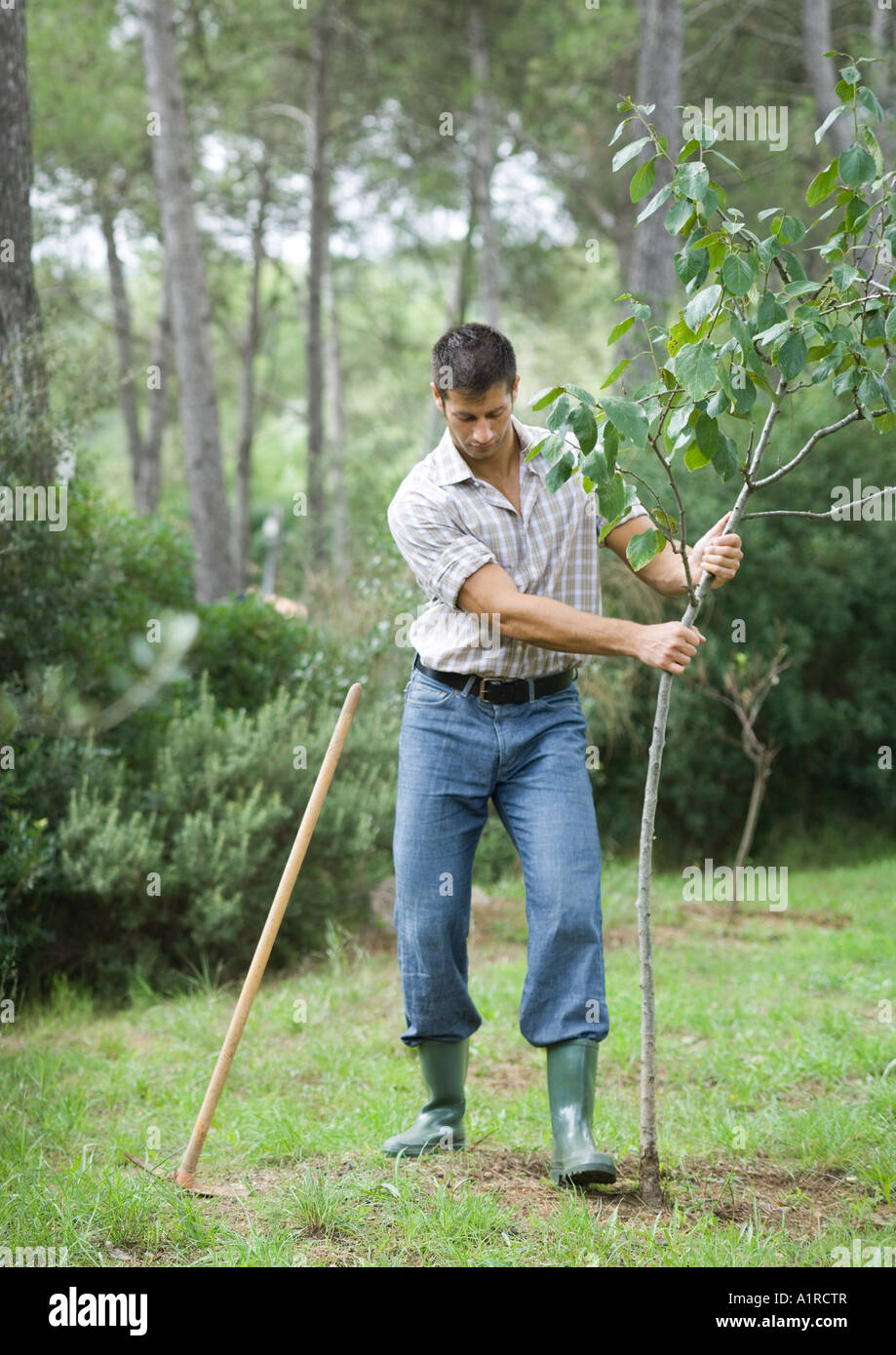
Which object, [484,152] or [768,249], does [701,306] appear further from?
[484,152]

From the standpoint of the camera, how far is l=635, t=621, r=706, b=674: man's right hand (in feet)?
10.5

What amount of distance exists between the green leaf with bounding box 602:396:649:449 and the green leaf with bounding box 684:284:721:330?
0.82 feet

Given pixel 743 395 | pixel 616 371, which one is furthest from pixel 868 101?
pixel 616 371

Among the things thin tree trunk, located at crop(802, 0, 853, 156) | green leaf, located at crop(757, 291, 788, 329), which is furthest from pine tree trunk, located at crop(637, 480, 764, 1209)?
thin tree trunk, located at crop(802, 0, 853, 156)

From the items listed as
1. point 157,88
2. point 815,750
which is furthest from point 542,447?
point 157,88

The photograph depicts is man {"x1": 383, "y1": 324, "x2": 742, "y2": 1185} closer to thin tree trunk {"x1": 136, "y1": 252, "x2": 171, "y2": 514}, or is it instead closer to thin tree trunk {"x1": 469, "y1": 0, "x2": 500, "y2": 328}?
thin tree trunk {"x1": 469, "y1": 0, "x2": 500, "y2": 328}

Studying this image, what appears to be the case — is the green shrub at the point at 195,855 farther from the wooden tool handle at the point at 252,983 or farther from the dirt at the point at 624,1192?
the dirt at the point at 624,1192

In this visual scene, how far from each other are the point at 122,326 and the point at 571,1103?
18.1m

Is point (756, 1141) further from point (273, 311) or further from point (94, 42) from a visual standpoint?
point (273, 311)

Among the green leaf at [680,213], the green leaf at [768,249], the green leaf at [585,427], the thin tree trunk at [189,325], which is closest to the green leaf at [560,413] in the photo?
the green leaf at [585,427]

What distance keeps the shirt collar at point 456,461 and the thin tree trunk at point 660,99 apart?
815 cm

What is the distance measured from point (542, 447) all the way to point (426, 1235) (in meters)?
1.92

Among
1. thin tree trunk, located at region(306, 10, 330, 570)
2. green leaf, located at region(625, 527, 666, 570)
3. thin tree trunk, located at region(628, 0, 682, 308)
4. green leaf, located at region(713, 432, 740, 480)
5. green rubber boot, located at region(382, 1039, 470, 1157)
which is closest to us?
green leaf, located at region(713, 432, 740, 480)

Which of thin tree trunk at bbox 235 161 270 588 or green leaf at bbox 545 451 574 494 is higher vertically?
thin tree trunk at bbox 235 161 270 588
